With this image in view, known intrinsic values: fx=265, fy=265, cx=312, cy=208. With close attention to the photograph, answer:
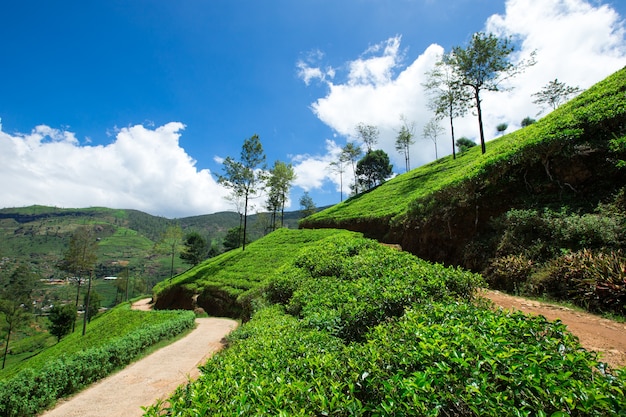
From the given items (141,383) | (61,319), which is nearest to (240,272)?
(141,383)

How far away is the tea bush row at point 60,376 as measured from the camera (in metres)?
8.76

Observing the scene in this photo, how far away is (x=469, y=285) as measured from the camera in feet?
22.4

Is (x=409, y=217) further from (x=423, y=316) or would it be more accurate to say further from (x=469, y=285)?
(x=423, y=316)

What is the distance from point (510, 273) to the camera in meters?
8.70

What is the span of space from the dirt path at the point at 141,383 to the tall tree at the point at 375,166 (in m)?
52.0

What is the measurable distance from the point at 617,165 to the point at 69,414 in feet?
63.1

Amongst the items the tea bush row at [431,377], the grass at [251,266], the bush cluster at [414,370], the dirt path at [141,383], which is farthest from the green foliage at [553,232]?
the grass at [251,266]

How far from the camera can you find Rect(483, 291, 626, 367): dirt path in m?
4.38

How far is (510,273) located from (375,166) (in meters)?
54.0

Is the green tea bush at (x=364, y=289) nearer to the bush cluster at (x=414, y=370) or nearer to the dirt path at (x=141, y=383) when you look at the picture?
the bush cluster at (x=414, y=370)

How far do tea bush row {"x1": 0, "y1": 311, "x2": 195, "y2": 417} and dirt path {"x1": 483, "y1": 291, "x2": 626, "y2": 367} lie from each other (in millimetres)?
14819

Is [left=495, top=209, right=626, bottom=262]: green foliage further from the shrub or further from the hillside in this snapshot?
the hillside

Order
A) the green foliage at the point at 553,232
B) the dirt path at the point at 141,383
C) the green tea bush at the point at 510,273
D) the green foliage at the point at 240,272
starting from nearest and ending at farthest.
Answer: the green foliage at the point at 553,232
the green tea bush at the point at 510,273
the dirt path at the point at 141,383
the green foliage at the point at 240,272

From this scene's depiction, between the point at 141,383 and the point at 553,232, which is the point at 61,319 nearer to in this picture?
the point at 141,383
